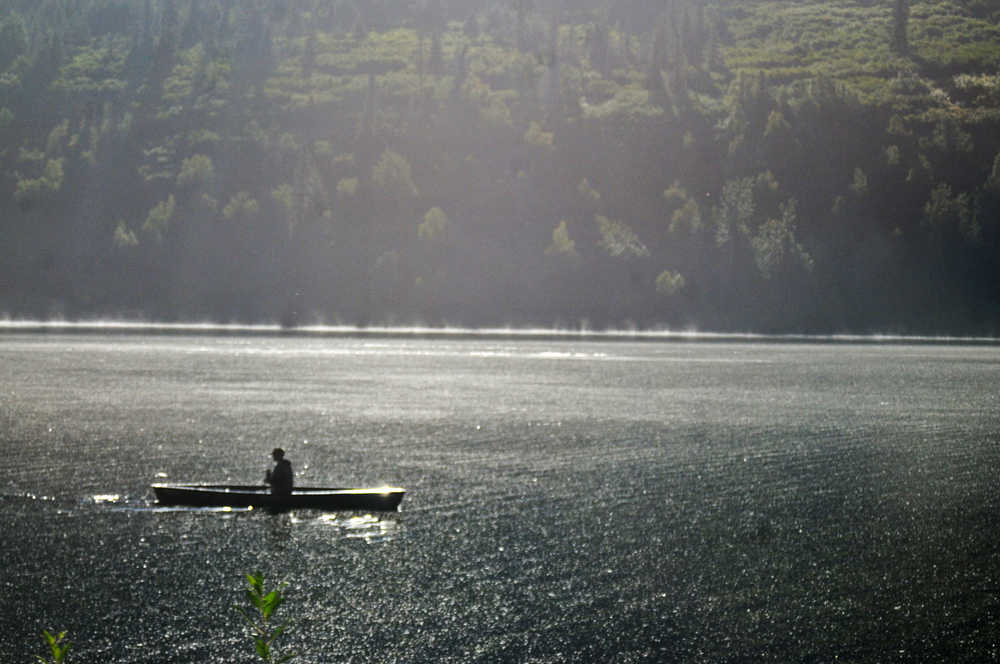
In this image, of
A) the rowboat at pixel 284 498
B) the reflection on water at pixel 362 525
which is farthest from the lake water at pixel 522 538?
the rowboat at pixel 284 498

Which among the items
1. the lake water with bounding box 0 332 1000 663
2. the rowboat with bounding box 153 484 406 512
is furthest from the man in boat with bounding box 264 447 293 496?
the lake water with bounding box 0 332 1000 663

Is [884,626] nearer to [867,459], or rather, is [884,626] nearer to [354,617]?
[354,617]

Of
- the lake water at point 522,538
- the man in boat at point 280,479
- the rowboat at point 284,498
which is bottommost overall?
the lake water at point 522,538

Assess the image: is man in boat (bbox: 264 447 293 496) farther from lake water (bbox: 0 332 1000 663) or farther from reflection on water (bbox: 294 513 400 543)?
reflection on water (bbox: 294 513 400 543)

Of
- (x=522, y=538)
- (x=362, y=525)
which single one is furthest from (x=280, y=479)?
(x=522, y=538)

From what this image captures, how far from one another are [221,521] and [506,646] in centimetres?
2085

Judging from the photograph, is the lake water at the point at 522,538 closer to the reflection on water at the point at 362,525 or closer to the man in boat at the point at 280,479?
the reflection on water at the point at 362,525

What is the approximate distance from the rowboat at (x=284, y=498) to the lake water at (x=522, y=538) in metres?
0.73

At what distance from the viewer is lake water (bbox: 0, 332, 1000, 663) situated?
33.0 m

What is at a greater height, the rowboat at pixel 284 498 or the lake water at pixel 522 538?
the rowboat at pixel 284 498

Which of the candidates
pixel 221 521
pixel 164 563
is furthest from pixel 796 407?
pixel 164 563

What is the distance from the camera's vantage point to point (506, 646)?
3222cm

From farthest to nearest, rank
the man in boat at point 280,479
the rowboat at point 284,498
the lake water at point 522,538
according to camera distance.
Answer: the man in boat at point 280,479 → the rowboat at point 284,498 → the lake water at point 522,538

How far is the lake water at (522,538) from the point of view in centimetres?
3303
